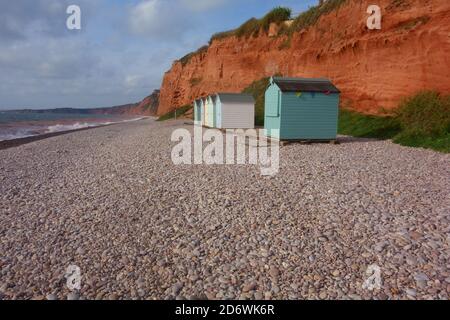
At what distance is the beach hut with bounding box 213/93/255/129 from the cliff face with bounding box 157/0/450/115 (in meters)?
7.62

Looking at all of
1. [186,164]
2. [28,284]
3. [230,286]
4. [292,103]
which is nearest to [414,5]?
[292,103]

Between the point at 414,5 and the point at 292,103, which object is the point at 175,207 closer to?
the point at 292,103

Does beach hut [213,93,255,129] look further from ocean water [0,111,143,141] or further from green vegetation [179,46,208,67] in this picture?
green vegetation [179,46,208,67]

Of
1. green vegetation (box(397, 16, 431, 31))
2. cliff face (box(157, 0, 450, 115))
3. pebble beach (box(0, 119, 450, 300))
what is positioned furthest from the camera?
green vegetation (box(397, 16, 431, 31))

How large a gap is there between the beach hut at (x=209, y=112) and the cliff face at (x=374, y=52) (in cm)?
989

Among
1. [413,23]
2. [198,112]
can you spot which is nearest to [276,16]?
[198,112]

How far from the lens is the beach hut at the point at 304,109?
1531cm

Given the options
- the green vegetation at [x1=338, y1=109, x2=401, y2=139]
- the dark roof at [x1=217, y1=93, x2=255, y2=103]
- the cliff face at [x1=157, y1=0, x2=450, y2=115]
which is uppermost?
the cliff face at [x1=157, y1=0, x2=450, y2=115]

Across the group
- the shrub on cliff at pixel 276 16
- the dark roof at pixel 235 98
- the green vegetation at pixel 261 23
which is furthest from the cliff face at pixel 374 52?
the dark roof at pixel 235 98

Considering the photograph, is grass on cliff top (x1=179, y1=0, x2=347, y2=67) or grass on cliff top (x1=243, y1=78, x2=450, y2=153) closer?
grass on cliff top (x1=243, y1=78, x2=450, y2=153)

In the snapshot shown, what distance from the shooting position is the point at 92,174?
33.7 ft

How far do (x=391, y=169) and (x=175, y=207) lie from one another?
6.97 metres

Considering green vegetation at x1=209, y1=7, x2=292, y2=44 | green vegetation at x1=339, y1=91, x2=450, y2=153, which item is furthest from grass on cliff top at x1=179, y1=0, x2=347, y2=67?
green vegetation at x1=339, y1=91, x2=450, y2=153

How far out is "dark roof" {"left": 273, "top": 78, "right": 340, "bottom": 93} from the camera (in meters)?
15.3
